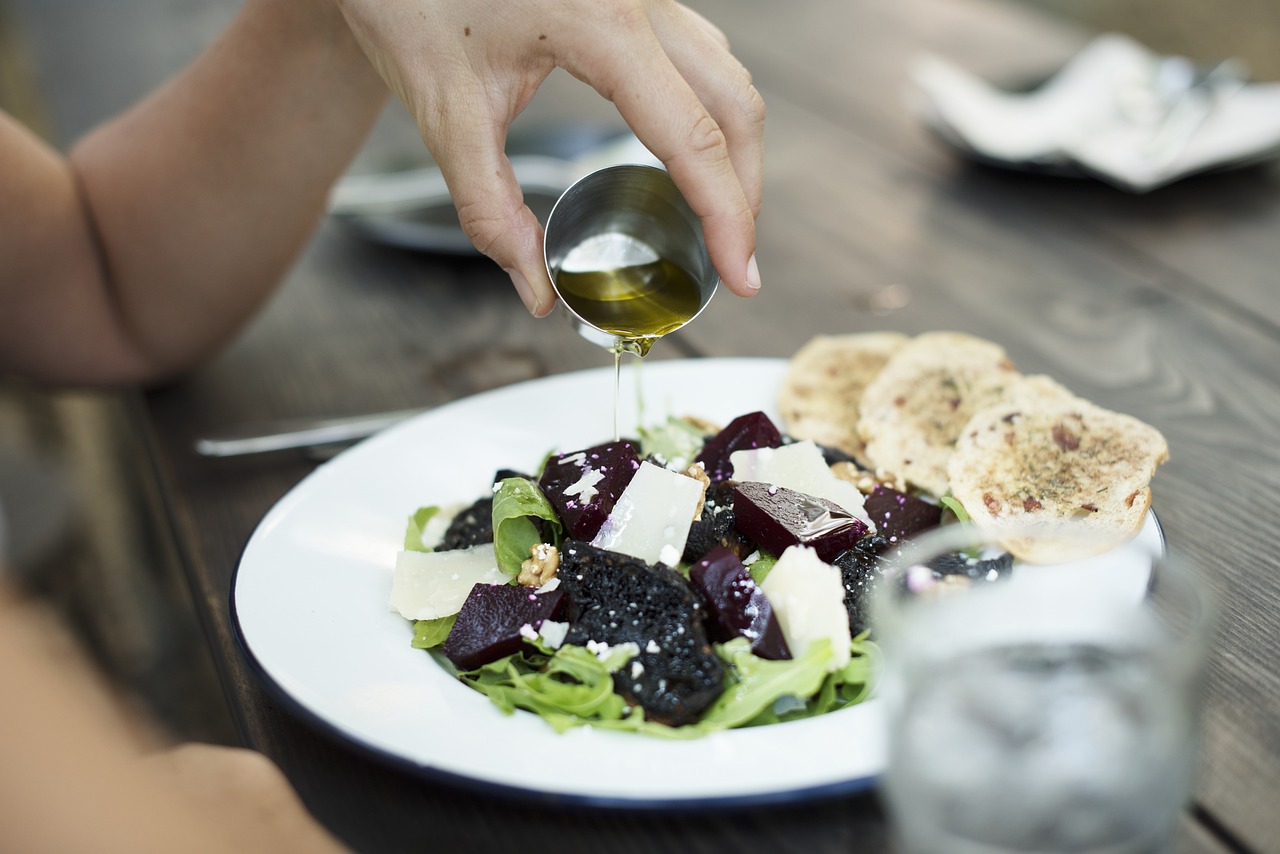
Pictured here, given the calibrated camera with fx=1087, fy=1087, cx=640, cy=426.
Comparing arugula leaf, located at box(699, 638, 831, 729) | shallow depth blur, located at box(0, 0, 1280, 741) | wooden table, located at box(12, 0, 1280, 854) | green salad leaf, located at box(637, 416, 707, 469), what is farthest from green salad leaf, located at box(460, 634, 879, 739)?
shallow depth blur, located at box(0, 0, 1280, 741)

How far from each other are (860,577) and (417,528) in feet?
2.22

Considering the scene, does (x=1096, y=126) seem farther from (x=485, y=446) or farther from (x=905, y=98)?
(x=485, y=446)

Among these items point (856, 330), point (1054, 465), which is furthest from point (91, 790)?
point (856, 330)

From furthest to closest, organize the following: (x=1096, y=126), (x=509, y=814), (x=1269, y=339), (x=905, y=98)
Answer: (x=905, y=98) < (x=1096, y=126) < (x=1269, y=339) < (x=509, y=814)

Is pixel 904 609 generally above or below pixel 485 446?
above

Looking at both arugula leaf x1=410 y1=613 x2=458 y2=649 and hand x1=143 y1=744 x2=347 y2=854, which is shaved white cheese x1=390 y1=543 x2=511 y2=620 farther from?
hand x1=143 y1=744 x2=347 y2=854

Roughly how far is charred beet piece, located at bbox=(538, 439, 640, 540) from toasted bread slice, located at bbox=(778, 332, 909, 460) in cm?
48

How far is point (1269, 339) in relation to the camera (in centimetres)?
234

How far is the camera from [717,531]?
4.96 feet

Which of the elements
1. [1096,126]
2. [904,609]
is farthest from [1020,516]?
[1096,126]

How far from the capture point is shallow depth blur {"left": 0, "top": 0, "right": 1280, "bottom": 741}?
390 centimetres

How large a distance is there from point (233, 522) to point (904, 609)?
1358 millimetres

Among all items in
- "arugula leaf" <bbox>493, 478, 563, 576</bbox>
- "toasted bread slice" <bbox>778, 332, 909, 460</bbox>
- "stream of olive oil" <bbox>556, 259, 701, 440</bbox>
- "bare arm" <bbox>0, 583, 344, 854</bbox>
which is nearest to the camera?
"bare arm" <bbox>0, 583, 344, 854</bbox>

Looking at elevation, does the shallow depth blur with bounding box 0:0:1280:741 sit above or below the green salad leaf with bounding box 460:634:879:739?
below
